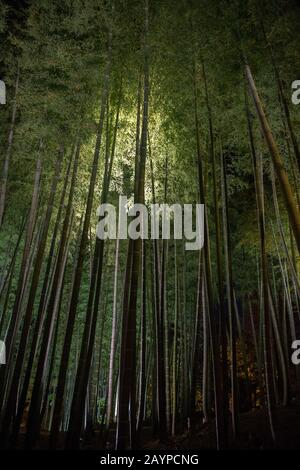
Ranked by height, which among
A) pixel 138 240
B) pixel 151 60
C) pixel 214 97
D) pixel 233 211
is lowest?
pixel 138 240

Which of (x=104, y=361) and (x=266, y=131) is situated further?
(x=104, y=361)

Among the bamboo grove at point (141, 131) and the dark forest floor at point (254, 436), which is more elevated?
the bamboo grove at point (141, 131)

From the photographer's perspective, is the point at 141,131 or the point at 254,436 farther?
the point at 141,131

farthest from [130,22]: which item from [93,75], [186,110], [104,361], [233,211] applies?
[104,361]

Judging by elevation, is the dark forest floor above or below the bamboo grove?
below

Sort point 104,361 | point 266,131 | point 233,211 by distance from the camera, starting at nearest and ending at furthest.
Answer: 1. point 266,131
2. point 233,211
3. point 104,361

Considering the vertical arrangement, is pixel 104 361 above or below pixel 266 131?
above

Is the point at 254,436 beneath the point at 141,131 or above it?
beneath

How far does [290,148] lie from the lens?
19.1 feet

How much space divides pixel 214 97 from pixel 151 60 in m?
1.19

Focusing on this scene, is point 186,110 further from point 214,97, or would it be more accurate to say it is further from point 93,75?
point 93,75

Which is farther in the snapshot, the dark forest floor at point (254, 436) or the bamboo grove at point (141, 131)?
the bamboo grove at point (141, 131)

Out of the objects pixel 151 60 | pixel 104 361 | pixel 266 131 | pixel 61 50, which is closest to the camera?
pixel 266 131

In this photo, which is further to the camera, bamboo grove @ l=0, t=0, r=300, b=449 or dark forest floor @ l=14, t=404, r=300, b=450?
bamboo grove @ l=0, t=0, r=300, b=449
